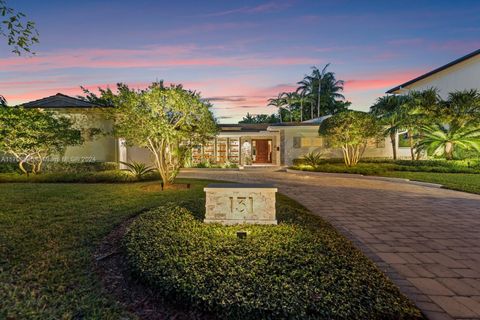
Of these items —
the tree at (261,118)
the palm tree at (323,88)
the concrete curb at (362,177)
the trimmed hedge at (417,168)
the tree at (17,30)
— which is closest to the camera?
the tree at (17,30)

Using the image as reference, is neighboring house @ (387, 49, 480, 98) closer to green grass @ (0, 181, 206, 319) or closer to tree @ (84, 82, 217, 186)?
tree @ (84, 82, 217, 186)

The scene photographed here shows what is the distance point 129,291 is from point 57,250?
5.54ft

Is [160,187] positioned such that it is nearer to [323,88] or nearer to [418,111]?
[418,111]

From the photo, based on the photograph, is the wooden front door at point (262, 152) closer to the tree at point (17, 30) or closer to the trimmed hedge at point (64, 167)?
the trimmed hedge at point (64, 167)

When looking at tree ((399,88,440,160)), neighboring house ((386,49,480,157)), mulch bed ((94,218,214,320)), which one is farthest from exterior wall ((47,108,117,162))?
neighboring house ((386,49,480,157))

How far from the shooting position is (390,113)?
17.2 metres

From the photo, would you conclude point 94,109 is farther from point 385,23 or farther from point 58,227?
point 385,23

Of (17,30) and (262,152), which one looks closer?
(17,30)

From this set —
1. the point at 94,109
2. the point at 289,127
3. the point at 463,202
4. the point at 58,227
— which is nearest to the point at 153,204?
the point at 58,227

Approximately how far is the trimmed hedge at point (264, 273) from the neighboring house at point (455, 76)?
76.8ft

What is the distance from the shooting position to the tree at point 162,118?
8.02 meters

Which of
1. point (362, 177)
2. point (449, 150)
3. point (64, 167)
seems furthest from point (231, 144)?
point (449, 150)

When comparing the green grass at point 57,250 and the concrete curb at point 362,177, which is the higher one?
the concrete curb at point 362,177

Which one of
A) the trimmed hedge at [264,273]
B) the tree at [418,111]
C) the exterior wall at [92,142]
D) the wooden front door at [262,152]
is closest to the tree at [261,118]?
the wooden front door at [262,152]
